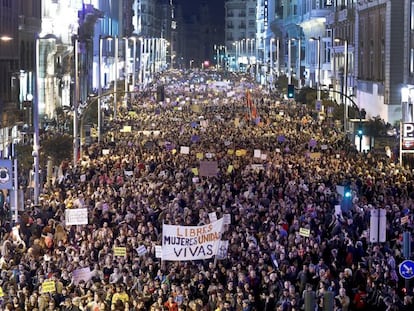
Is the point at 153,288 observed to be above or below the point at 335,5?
below

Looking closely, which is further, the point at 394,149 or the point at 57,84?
the point at 57,84

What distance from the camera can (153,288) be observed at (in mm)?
21094

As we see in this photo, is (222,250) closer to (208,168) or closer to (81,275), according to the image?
(81,275)

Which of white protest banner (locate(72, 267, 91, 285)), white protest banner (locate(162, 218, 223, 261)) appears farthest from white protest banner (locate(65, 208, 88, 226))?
white protest banner (locate(162, 218, 223, 261))

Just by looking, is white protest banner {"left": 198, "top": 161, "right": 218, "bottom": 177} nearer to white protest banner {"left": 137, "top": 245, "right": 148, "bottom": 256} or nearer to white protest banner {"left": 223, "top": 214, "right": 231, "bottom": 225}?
white protest banner {"left": 223, "top": 214, "right": 231, "bottom": 225}

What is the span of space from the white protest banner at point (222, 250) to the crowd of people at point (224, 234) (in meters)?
0.13

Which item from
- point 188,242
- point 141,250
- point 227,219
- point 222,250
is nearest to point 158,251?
point 141,250

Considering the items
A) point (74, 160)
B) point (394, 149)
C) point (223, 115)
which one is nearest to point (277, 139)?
point (394, 149)

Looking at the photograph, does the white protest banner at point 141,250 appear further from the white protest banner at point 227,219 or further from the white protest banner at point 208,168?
the white protest banner at point 208,168

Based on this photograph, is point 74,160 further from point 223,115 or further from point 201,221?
point 223,115

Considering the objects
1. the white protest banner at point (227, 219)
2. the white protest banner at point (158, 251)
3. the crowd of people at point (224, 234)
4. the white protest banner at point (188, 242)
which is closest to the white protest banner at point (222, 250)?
the crowd of people at point (224, 234)

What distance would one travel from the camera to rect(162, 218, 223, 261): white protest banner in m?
22.5

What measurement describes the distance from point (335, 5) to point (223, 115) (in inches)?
1343

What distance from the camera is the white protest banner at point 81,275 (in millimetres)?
22362
